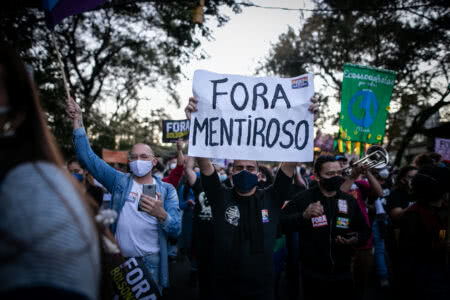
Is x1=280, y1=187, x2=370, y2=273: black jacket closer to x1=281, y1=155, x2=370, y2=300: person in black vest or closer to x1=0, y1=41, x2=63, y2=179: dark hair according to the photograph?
x1=281, y1=155, x2=370, y2=300: person in black vest

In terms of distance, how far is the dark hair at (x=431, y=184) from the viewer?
3115mm

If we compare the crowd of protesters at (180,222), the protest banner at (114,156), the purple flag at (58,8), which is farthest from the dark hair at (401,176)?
the protest banner at (114,156)

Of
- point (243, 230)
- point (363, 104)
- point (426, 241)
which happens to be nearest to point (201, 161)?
point (243, 230)

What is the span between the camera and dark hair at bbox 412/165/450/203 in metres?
3.12

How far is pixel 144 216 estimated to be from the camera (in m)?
3.19

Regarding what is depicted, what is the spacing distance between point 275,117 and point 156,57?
52.9 ft

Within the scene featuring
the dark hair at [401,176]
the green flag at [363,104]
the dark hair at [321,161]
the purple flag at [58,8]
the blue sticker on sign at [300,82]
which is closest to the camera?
the blue sticker on sign at [300,82]

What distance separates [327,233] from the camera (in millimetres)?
3500

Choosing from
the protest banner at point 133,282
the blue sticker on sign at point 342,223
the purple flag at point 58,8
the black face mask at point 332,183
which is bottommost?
the protest banner at point 133,282

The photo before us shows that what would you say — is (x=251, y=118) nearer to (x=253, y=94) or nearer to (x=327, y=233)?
(x=253, y=94)

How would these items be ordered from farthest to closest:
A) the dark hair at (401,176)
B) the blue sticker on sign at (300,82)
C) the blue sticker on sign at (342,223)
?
the dark hair at (401,176) → the blue sticker on sign at (342,223) → the blue sticker on sign at (300,82)

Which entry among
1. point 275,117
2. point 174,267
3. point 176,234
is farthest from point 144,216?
point 174,267

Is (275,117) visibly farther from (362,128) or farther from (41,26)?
(41,26)

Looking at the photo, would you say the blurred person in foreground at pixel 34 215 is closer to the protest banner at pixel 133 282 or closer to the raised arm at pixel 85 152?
the protest banner at pixel 133 282
